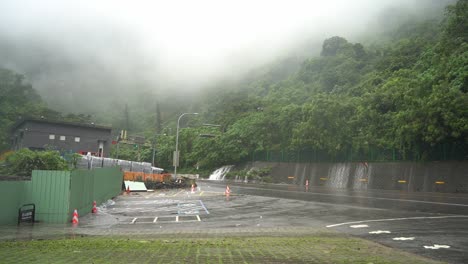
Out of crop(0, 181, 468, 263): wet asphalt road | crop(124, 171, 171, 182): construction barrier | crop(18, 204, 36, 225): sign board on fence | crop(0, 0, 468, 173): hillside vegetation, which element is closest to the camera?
crop(0, 181, 468, 263): wet asphalt road

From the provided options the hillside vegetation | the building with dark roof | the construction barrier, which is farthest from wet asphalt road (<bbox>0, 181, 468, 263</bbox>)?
the building with dark roof

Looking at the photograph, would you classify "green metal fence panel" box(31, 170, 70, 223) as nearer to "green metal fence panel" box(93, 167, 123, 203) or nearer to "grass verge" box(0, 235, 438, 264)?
"grass verge" box(0, 235, 438, 264)

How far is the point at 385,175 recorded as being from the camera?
147ft

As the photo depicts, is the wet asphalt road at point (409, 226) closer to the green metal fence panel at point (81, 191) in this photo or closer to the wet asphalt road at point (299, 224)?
the wet asphalt road at point (299, 224)

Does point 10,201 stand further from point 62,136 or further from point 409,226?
point 62,136

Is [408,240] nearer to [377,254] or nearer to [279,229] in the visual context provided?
[377,254]

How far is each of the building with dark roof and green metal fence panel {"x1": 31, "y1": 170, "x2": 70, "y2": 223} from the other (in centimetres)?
5168

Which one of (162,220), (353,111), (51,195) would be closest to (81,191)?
(51,195)

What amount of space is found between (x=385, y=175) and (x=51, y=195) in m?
38.3

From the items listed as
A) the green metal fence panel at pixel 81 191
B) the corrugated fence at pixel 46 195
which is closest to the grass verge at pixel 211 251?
the corrugated fence at pixel 46 195

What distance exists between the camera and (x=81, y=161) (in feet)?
124

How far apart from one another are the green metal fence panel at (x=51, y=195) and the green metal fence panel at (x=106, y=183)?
497cm

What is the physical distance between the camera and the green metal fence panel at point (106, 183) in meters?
21.6

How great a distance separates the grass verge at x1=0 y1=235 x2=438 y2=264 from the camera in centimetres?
797
